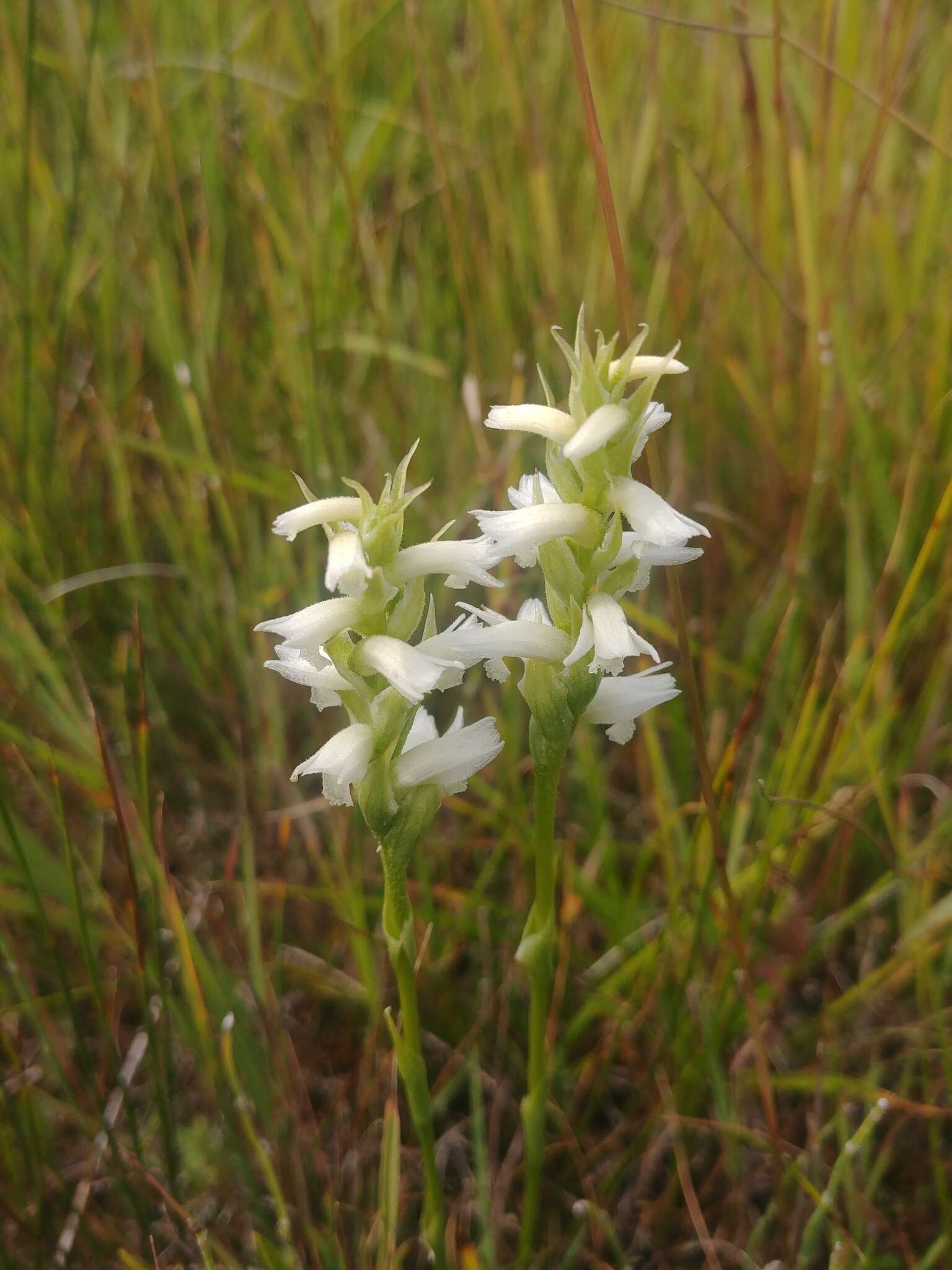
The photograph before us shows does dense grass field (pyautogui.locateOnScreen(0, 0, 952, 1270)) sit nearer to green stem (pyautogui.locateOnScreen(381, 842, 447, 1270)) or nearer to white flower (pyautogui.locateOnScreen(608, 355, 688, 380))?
green stem (pyautogui.locateOnScreen(381, 842, 447, 1270))

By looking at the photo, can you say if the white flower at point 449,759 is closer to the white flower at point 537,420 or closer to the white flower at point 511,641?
the white flower at point 511,641

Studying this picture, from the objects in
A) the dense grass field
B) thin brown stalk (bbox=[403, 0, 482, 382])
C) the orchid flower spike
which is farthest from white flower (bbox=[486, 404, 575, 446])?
thin brown stalk (bbox=[403, 0, 482, 382])

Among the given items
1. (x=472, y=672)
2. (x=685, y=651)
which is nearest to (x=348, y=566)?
(x=685, y=651)

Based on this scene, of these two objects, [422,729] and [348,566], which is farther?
[422,729]

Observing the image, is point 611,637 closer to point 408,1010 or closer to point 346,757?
point 346,757

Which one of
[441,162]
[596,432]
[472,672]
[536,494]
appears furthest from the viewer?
[472,672]

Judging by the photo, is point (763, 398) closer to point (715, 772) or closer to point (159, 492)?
point (715, 772)

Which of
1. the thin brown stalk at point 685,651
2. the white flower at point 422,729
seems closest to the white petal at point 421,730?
the white flower at point 422,729

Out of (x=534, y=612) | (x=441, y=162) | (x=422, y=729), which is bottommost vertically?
(x=422, y=729)
